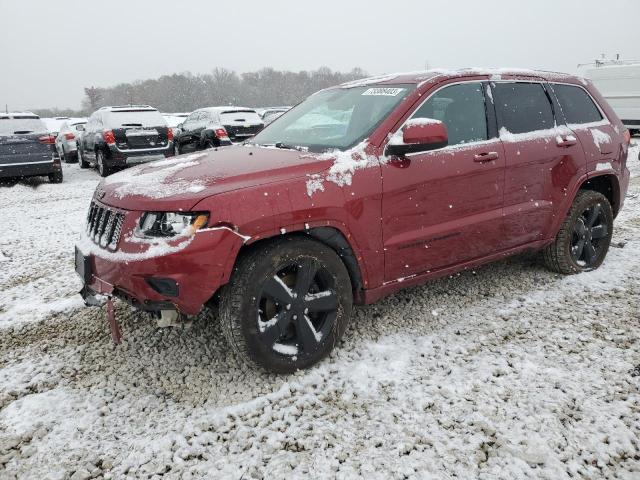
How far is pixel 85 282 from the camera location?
2834 mm

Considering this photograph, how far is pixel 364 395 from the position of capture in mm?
2637

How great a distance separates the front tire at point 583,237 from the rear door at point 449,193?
0.92m

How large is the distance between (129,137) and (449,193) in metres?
9.18

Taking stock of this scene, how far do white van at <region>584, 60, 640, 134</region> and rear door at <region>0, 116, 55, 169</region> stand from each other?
1613cm

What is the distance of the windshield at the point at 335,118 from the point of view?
10.2 feet

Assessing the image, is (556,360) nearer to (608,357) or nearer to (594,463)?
(608,357)

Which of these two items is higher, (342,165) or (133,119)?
(133,119)

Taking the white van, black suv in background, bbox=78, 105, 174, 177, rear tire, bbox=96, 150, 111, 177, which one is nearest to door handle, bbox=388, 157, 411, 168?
black suv in background, bbox=78, 105, 174, 177

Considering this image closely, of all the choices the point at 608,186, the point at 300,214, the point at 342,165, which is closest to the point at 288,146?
the point at 342,165

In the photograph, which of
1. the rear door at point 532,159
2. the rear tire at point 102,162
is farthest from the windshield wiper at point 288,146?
the rear tire at point 102,162

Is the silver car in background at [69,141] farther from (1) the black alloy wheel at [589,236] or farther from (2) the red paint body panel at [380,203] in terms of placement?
(1) the black alloy wheel at [589,236]

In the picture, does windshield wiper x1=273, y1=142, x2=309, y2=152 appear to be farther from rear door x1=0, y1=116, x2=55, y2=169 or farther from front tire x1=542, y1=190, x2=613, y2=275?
rear door x1=0, y1=116, x2=55, y2=169

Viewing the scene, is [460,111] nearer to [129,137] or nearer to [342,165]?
[342,165]

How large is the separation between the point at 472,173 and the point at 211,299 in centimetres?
191
